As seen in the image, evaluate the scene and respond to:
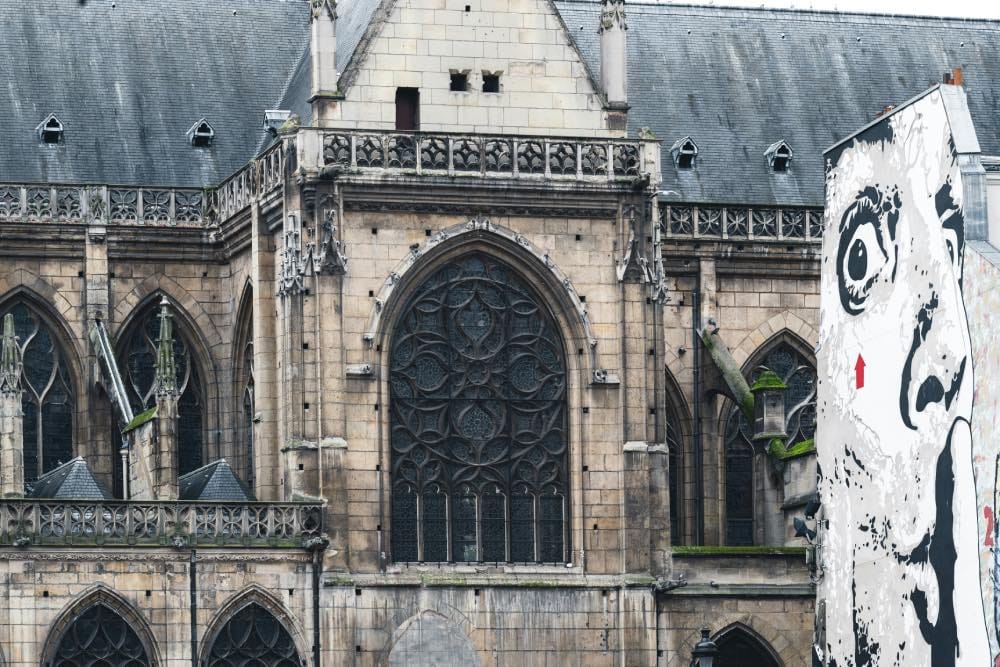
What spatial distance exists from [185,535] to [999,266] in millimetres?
18379

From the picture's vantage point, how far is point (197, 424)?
82.4 m

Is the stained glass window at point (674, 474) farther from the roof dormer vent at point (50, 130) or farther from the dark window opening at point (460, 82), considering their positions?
the roof dormer vent at point (50, 130)

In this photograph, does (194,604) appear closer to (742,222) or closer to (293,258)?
(293,258)

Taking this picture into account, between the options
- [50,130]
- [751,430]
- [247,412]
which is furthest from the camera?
[751,430]

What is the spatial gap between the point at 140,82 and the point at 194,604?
49.6 feet

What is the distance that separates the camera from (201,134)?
84500 mm

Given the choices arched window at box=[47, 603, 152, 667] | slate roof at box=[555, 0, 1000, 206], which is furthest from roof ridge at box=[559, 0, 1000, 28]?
arched window at box=[47, 603, 152, 667]

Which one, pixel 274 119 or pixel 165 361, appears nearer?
pixel 165 361

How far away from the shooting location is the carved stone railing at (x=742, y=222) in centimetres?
8450

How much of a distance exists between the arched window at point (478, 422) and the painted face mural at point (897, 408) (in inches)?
257

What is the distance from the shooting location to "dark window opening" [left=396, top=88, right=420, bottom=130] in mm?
79188

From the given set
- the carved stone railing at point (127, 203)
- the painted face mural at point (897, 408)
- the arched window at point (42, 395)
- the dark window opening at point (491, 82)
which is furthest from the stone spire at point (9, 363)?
the painted face mural at point (897, 408)

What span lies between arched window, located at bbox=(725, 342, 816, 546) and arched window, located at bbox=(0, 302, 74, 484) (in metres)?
14.5

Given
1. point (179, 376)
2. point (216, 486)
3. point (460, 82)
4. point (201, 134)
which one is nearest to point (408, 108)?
point (460, 82)
